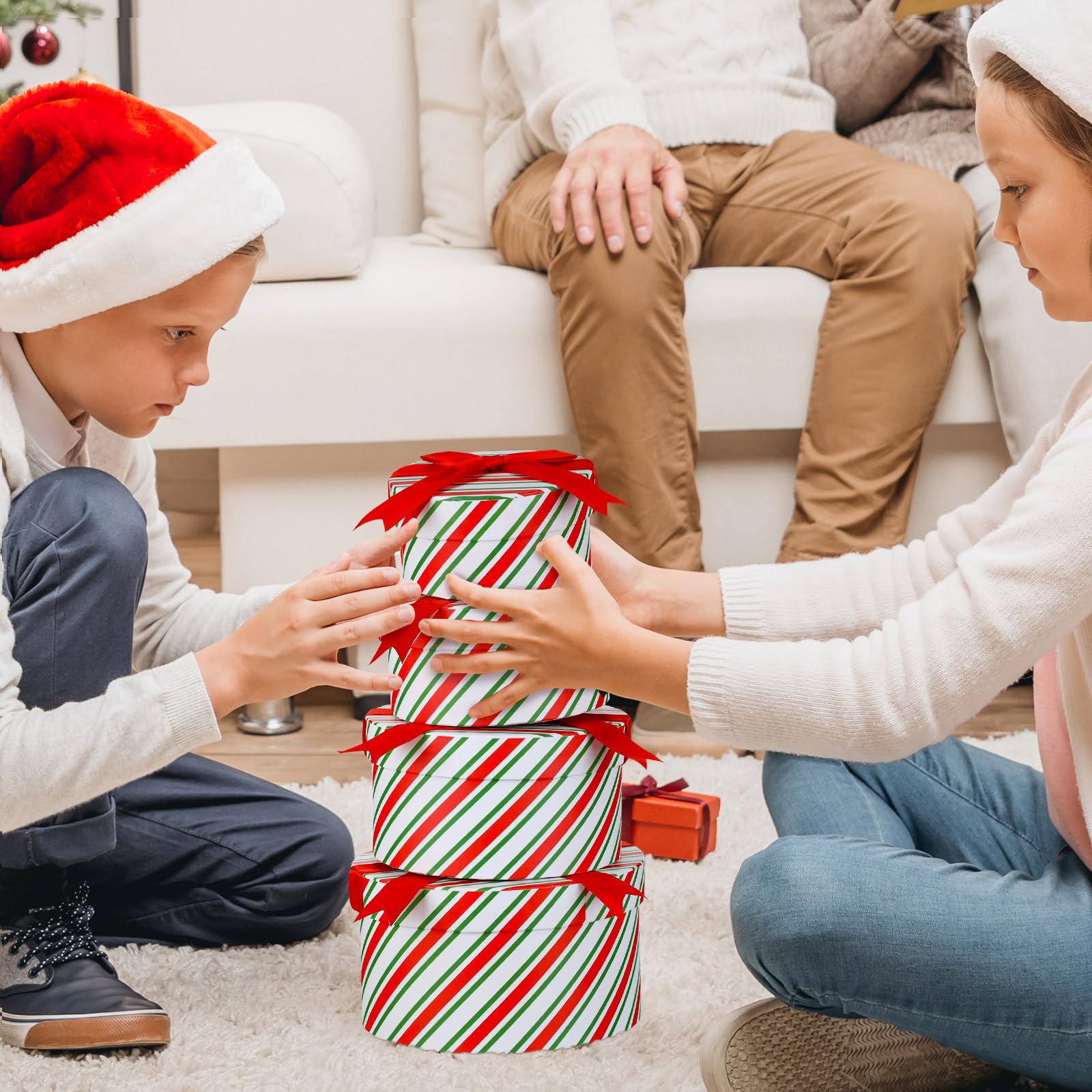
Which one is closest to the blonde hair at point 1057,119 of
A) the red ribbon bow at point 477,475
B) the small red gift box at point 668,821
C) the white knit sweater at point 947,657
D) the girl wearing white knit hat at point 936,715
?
the girl wearing white knit hat at point 936,715

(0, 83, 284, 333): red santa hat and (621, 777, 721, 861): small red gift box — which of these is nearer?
(0, 83, 284, 333): red santa hat

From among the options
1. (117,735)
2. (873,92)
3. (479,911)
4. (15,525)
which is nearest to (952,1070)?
(479,911)

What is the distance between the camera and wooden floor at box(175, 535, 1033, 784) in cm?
144

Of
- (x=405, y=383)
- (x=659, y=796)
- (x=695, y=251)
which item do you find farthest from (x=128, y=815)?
(x=695, y=251)

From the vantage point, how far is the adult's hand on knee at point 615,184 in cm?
148

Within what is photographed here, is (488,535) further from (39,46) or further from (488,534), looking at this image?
(39,46)

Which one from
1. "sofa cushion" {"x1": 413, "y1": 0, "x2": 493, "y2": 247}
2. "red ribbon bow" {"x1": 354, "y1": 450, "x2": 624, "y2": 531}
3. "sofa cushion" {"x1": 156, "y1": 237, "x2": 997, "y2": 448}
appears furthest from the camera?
"sofa cushion" {"x1": 413, "y1": 0, "x2": 493, "y2": 247}

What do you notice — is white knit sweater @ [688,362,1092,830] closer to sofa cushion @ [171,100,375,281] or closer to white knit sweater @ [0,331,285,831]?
white knit sweater @ [0,331,285,831]

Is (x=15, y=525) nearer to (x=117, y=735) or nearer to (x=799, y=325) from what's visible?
(x=117, y=735)

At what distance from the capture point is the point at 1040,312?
154 cm

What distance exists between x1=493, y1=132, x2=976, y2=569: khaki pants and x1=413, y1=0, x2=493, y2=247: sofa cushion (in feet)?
1.25

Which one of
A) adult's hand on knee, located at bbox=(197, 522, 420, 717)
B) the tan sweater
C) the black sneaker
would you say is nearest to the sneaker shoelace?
the black sneaker

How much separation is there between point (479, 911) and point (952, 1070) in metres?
0.33

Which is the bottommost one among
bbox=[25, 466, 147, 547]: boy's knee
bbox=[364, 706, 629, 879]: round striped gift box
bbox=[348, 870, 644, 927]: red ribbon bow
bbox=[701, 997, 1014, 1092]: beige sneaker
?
bbox=[701, 997, 1014, 1092]: beige sneaker
